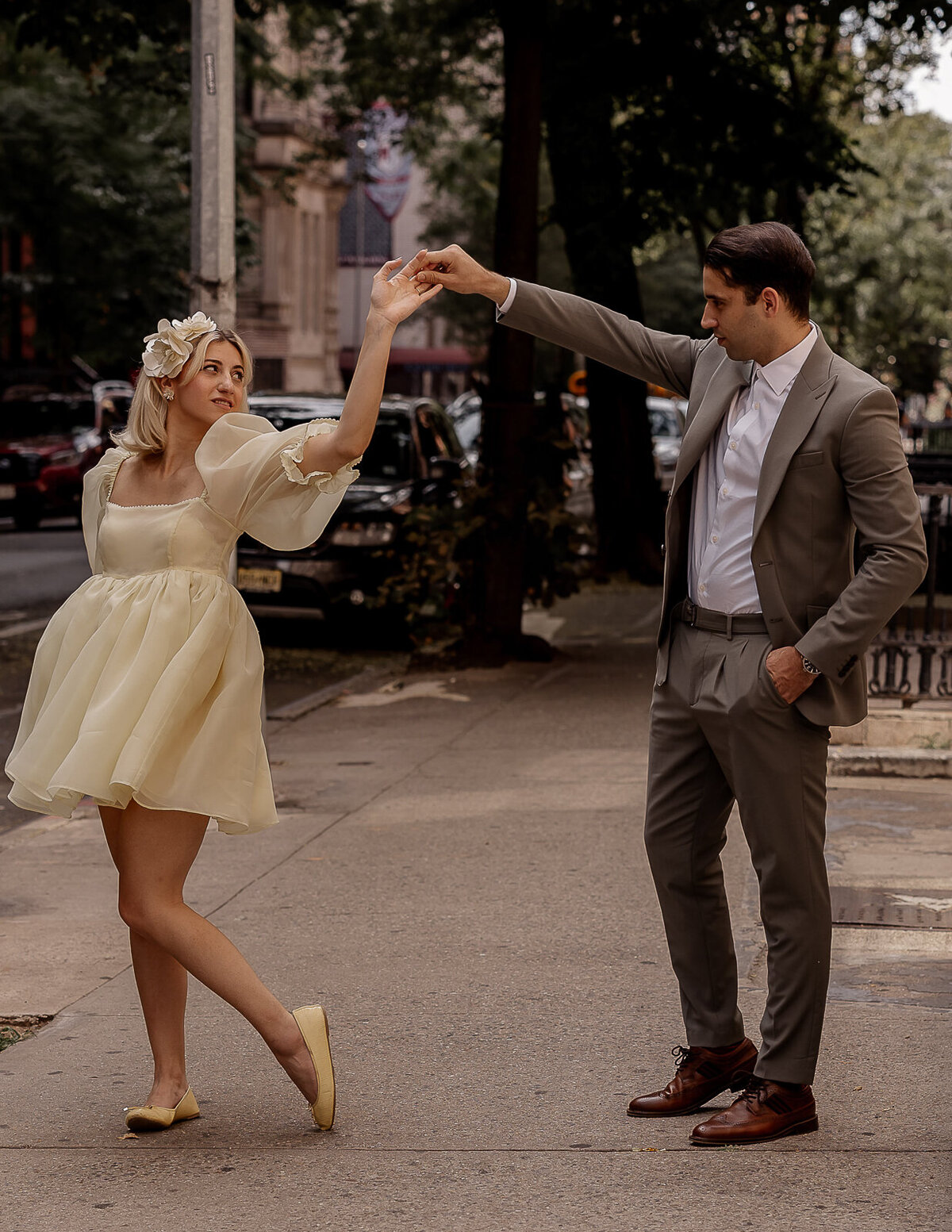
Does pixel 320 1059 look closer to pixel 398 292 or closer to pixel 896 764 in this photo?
pixel 398 292

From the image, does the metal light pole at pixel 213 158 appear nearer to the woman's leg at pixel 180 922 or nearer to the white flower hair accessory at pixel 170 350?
the white flower hair accessory at pixel 170 350

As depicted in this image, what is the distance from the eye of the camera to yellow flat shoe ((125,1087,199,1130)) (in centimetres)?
409

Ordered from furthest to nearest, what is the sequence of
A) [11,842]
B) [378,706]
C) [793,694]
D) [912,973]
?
[378,706] < [11,842] < [912,973] < [793,694]

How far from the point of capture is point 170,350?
13.6 ft

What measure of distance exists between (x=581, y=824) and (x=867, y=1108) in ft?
10.6

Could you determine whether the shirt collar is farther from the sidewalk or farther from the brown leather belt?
the sidewalk

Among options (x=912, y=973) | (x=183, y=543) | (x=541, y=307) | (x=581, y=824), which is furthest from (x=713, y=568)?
(x=581, y=824)

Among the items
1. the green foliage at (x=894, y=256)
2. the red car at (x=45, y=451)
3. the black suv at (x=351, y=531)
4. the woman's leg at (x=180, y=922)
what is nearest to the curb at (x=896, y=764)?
the black suv at (x=351, y=531)

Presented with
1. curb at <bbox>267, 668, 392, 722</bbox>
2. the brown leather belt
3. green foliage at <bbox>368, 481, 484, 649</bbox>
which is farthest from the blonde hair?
green foliage at <bbox>368, 481, 484, 649</bbox>

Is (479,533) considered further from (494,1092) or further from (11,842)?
(494,1092)

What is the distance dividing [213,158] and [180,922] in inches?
214

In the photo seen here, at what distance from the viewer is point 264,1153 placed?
3986 millimetres

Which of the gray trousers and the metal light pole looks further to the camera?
the metal light pole

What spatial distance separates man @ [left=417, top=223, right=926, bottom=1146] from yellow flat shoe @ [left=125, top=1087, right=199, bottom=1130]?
3.44 feet
